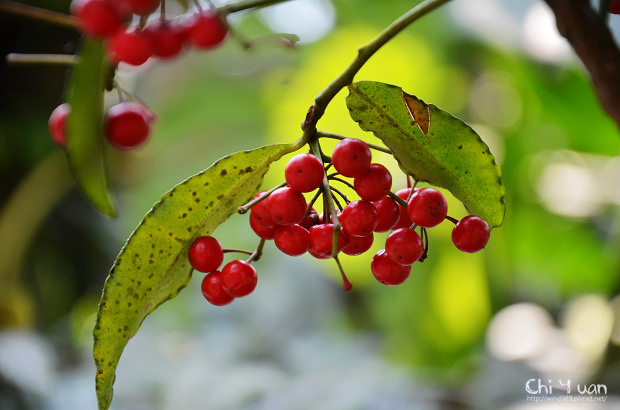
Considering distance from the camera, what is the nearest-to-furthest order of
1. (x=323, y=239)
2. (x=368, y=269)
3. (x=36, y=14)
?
(x=36, y=14)
(x=323, y=239)
(x=368, y=269)

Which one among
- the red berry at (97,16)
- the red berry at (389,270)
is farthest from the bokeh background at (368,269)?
the red berry at (97,16)

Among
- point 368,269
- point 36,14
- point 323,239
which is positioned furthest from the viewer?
point 368,269

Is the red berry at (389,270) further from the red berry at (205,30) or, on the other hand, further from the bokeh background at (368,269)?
the bokeh background at (368,269)

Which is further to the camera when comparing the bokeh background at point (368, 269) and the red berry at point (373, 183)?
the bokeh background at point (368, 269)

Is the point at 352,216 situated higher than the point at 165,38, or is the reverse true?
the point at 165,38

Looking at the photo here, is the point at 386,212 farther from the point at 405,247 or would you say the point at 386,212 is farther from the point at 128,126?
the point at 128,126

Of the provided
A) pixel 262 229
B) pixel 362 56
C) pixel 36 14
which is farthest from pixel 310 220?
pixel 36 14

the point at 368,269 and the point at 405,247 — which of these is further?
the point at 368,269
